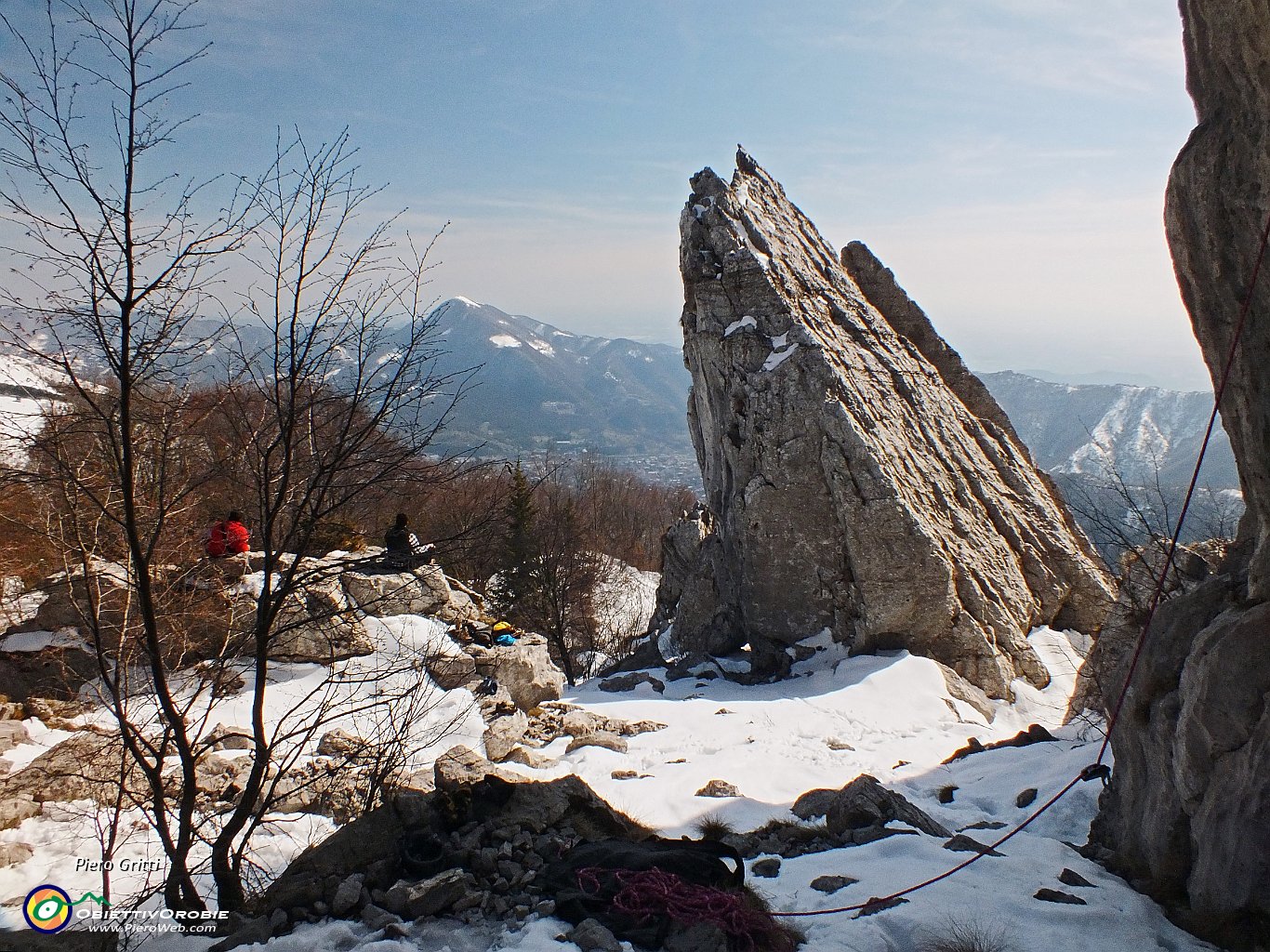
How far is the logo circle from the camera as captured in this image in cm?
498

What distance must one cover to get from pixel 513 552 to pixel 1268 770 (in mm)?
24114

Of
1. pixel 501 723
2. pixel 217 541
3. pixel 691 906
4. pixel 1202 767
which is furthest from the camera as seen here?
pixel 217 541

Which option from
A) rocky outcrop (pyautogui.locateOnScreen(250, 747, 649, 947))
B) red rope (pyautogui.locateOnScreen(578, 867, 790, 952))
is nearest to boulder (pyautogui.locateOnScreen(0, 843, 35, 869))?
rocky outcrop (pyautogui.locateOnScreen(250, 747, 649, 947))

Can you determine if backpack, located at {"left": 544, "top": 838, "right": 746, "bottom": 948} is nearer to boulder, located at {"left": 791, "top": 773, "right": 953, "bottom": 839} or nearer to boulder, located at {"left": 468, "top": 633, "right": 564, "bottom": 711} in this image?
boulder, located at {"left": 791, "top": 773, "right": 953, "bottom": 839}

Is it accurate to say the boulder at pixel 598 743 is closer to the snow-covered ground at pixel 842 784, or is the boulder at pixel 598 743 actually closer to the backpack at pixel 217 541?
the snow-covered ground at pixel 842 784

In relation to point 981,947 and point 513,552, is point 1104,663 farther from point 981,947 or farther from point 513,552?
point 513,552

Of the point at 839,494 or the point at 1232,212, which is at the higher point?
the point at 1232,212

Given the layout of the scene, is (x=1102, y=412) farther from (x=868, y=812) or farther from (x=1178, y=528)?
(x=1178, y=528)

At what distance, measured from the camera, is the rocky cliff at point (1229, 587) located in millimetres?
4281

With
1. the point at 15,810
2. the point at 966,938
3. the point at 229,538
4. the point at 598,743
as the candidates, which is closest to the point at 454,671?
the point at 598,743

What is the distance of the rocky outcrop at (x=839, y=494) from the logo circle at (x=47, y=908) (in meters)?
14.9

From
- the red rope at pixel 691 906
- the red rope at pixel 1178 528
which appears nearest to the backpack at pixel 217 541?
the red rope at pixel 691 906

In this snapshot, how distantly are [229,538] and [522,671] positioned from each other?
585 centimetres

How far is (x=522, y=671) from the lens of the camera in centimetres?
1409
